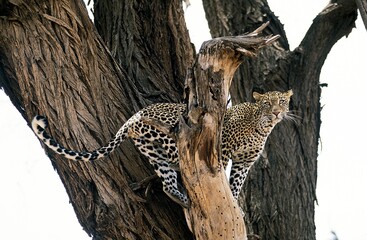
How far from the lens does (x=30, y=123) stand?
331 inches

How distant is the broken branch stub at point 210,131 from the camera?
6672 millimetres

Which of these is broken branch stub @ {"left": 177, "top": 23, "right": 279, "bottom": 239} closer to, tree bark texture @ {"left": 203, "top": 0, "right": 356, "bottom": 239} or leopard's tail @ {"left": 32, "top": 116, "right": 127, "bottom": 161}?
leopard's tail @ {"left": 32, "top": 116, "right": 127, "bottom": 161}

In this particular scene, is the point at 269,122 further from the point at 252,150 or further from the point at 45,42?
the point at 45,42

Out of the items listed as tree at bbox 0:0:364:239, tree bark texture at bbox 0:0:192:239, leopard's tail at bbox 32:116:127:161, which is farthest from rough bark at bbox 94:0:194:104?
leopard's tail at bbox 32:116:127:161

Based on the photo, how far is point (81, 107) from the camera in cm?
830

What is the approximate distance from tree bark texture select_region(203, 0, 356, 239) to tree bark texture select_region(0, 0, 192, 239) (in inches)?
52.5

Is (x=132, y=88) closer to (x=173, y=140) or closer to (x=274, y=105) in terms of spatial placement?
(x=173, y=140)

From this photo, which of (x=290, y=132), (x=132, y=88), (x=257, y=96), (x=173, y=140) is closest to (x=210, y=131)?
(x=173, y=140)

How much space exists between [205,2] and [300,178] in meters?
2.37

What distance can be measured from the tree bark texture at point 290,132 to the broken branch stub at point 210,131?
201 cm

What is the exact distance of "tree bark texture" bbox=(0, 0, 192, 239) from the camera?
8.19m

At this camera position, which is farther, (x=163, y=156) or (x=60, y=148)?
(x=163, y=156)

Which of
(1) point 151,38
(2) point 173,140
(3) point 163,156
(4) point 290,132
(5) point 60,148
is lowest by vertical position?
(4) point 290,132

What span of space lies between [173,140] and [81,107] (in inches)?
39.7
